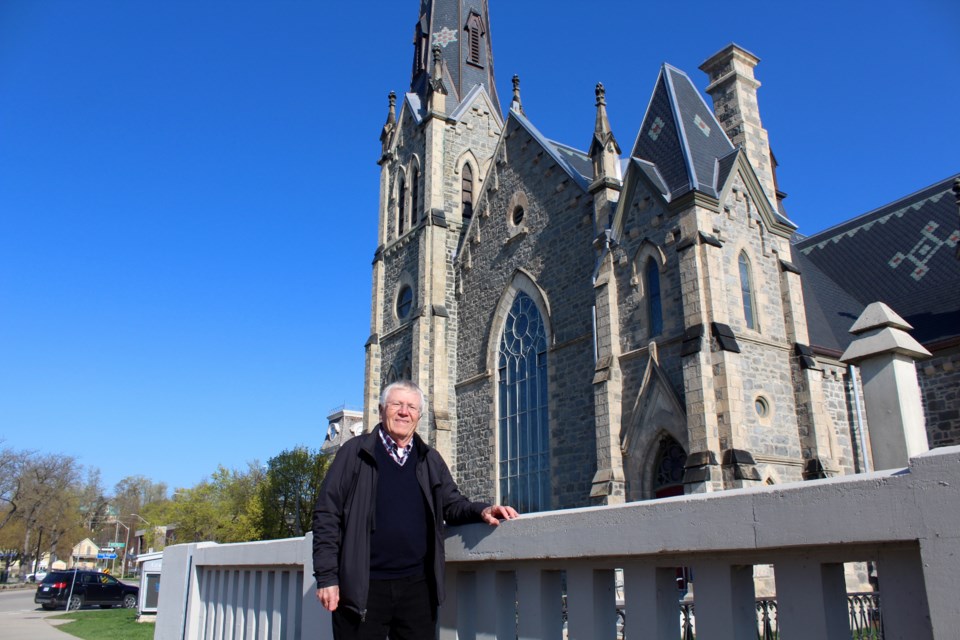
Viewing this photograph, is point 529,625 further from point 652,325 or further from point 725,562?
point 652,325

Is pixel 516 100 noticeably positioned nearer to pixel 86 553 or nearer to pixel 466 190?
pixel 466 190

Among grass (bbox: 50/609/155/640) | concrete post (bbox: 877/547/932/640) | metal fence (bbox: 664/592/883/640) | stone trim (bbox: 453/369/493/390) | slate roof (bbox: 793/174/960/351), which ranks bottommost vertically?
grass (bbox: 50/609/155/640)

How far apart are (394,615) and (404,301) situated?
24.2 m

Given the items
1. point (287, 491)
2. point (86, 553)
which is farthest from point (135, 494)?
point (287, 491)

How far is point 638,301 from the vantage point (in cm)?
1670

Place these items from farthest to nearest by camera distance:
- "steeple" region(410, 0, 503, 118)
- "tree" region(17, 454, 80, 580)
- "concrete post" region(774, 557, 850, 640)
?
"tree" region(17, 454, 80, 580)
"steeple" region(410, 0, 503, 118)
"concrete post" region(774, 557, 850, 640)

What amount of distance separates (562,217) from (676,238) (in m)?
5.38

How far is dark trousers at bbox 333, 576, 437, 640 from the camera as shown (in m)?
3.19

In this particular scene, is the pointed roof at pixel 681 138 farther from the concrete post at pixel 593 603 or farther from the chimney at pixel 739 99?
the concrete post at pixel 593 603

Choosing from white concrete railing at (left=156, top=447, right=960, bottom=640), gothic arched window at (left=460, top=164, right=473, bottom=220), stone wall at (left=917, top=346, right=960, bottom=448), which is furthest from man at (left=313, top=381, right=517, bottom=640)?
gothic arched window at (left=460, top=164, right=473, bottom=220)

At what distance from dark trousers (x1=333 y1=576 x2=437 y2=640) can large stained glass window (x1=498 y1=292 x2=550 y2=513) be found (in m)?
16.7

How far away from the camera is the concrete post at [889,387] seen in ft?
20.3

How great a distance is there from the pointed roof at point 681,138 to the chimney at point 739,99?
76.7 inches

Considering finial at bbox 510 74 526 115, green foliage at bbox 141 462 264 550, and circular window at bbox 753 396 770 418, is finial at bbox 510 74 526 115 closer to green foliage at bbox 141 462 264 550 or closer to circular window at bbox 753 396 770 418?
circular window at bbox 753 396 770 418
